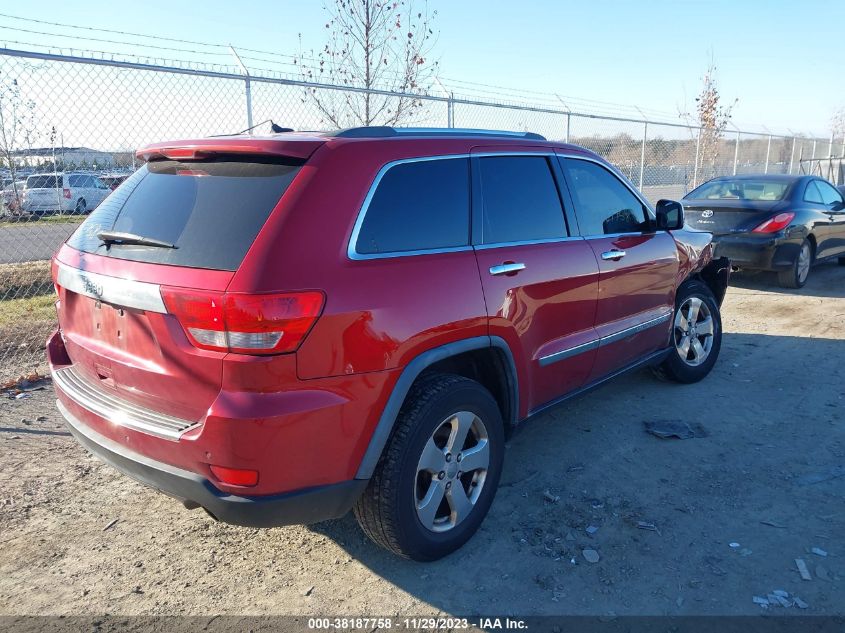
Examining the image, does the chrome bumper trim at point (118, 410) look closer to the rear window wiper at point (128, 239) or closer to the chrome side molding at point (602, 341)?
the rear window wiper at point (128, 239)

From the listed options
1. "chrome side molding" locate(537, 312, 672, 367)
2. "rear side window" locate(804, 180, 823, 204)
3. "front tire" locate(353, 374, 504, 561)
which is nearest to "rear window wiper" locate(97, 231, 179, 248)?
"front tire" locate(353, 374, 504, 561)

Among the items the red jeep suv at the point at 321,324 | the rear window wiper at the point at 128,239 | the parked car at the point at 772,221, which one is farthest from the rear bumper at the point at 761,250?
the rear window wiper at the point at 128,239

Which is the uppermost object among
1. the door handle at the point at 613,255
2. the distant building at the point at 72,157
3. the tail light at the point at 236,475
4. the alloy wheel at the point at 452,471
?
the distant building at the point at 72,157

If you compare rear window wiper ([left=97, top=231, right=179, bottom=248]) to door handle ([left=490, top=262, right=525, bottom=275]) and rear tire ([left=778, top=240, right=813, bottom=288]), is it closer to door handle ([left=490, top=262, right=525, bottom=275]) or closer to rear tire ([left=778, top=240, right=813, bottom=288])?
door handle ([left=490, top=262, right=525, bottom=275])

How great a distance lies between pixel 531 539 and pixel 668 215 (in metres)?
2.56

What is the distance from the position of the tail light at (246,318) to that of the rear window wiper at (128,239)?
0.31 metres

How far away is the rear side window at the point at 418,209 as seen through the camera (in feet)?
8.76

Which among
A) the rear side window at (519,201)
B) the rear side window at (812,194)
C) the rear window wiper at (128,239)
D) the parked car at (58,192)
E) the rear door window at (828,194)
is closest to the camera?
the rear window wiper at (128,239)

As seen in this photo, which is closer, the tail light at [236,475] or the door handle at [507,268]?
the tail light at [236,475]

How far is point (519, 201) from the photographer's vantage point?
11.4 ft

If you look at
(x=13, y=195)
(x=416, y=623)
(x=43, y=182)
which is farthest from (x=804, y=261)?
(x=13, y=195)

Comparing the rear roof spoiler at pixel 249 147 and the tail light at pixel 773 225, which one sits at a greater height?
the rear roof spoiler at pixel 249 147

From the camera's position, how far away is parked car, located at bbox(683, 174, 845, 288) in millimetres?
8344

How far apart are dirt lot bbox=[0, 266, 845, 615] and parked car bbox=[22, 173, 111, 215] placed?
9.22ft
